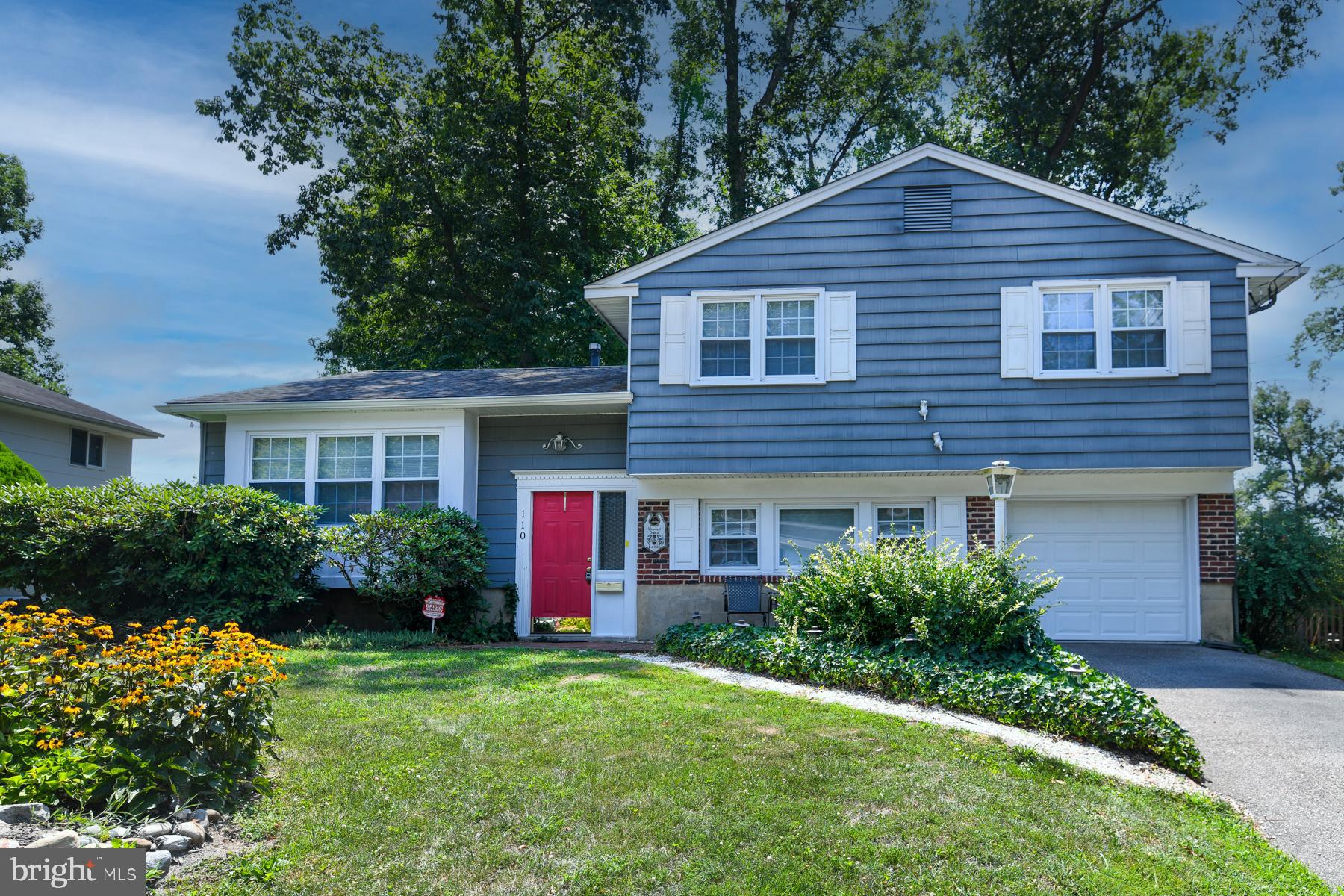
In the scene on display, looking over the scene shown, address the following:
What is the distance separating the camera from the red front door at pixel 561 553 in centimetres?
1335

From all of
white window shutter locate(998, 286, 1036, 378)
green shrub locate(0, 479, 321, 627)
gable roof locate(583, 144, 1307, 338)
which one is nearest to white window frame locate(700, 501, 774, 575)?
gable roof locate(583, 144, 1307, 338)

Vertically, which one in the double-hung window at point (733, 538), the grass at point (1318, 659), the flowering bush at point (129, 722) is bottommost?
the grass at point (1318, 659)

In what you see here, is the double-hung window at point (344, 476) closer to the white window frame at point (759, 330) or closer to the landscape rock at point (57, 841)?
the white window frame at point (759, 330)

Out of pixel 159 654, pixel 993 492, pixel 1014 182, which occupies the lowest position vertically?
pixel 159 654

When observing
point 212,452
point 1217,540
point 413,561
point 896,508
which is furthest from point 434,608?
point 1217,540

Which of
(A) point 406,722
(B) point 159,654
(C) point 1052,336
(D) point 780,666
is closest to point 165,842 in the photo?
(B) point 159,654

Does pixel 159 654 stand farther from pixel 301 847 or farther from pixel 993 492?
pixel 993 492

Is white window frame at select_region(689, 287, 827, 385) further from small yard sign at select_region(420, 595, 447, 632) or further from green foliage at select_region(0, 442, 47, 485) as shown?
green foliage at select_region(0, 442, 47, 485)

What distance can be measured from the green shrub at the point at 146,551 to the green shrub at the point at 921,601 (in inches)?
262

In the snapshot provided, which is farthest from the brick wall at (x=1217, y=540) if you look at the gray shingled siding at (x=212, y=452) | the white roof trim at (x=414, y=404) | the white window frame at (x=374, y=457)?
the gray shingled siding at (x=212, y=452)

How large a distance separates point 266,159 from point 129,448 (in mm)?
7450

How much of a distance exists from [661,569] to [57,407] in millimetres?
12926

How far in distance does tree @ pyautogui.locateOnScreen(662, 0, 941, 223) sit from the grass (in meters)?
A: 15.9

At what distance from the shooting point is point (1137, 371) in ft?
39.1
